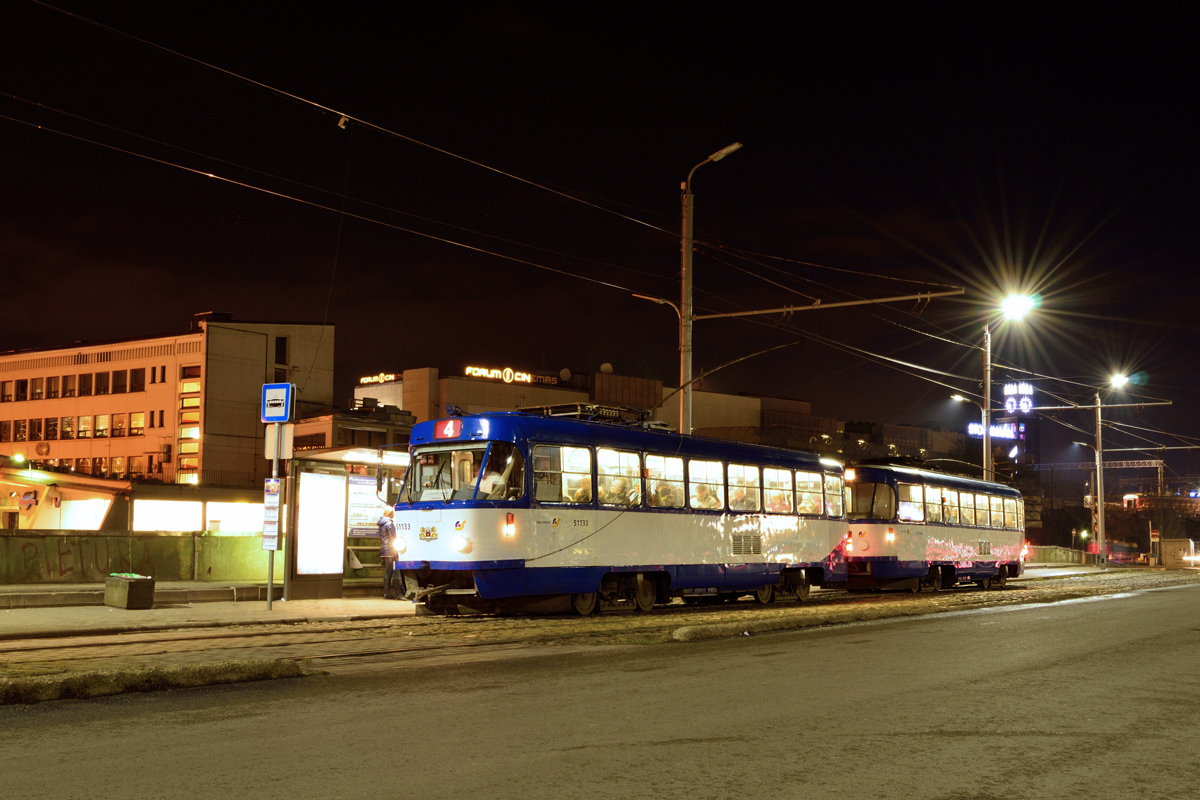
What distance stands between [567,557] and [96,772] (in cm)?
1181

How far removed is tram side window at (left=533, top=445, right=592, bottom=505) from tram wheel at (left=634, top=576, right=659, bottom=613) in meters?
2.50

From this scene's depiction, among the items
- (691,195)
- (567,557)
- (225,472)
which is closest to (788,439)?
(225,472)

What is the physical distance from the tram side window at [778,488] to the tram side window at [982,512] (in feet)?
37.9

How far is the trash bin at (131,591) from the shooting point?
1809cm

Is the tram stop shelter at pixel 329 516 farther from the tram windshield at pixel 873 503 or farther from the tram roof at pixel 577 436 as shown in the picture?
the tram windshield at pixel 873 503

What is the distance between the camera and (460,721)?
25.9 ft

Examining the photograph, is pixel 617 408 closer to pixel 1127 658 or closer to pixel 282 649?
pixel 282 649

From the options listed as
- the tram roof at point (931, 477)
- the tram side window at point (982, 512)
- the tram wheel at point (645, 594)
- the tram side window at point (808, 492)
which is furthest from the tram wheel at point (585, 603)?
the tram side window at point (982, 512)

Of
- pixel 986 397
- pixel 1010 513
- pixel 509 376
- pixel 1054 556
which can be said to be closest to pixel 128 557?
pixel 1010 513

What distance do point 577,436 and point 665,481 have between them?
253 cm

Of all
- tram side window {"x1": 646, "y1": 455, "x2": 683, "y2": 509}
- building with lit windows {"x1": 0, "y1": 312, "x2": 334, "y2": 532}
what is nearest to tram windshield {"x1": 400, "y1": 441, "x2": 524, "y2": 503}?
tram side window {"x1": 646, "y1": 455, "x2": 683, "y2": 509}

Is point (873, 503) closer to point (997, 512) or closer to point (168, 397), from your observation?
point (997, 512)

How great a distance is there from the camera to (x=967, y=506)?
3172 cm

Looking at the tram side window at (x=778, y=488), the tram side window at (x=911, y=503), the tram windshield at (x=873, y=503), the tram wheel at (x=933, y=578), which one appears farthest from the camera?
the tram wheel at (x=933, y=578)
